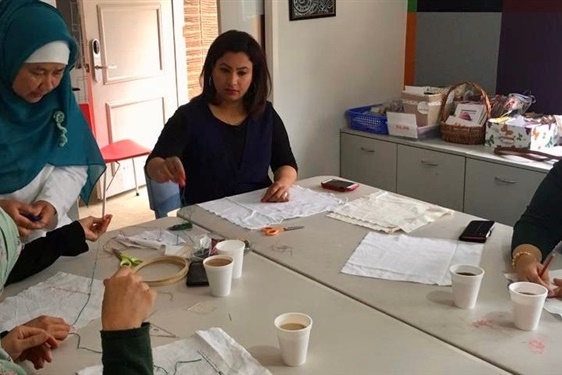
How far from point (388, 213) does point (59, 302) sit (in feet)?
3.55

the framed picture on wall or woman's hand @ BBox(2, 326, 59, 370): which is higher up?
the framed picture on wall

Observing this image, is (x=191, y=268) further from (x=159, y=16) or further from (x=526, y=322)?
(x=159, y=16)

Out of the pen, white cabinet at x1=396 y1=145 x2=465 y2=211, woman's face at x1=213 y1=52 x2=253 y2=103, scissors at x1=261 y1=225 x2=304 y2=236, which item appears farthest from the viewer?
white cabinet at x1=396 y1=145 x2=465 y2=211

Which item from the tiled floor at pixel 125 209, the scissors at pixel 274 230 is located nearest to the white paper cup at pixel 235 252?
the scissors at pixel 274 230

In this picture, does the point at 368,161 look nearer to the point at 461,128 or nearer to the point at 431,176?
the point at 431,176

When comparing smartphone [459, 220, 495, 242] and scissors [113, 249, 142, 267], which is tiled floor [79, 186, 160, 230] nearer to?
scissors [113, 249, 142, 267]

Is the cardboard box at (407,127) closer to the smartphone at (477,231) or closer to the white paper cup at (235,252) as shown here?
the smartphone at (477,231)

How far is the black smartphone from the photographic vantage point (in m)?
1.64

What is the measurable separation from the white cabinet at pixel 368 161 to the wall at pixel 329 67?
0.07 meters

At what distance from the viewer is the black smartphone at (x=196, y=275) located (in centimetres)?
164

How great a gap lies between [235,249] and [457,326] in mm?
586

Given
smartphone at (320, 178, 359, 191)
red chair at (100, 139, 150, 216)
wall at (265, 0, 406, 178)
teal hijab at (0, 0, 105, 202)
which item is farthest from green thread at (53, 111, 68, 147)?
red chair at (100, 139, 150, 216)

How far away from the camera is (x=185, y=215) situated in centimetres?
218

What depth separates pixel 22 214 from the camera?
1.83 meters
